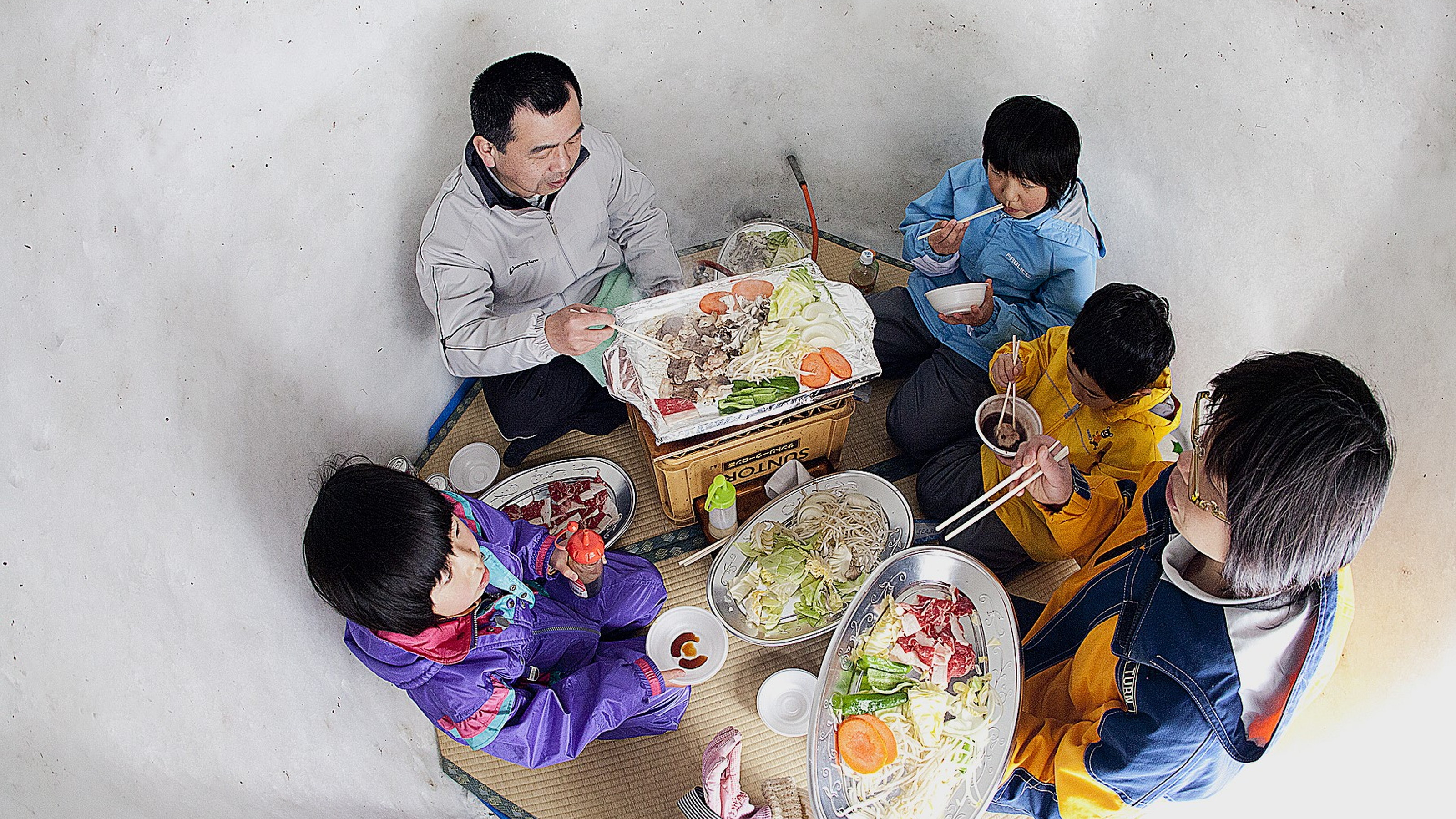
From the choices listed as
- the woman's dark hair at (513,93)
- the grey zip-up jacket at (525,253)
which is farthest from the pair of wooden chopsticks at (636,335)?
the woman's dark hair at (513,93)

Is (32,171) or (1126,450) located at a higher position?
(32,171)

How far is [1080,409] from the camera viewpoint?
2.54 metres

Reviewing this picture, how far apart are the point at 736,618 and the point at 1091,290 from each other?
65.0 inches

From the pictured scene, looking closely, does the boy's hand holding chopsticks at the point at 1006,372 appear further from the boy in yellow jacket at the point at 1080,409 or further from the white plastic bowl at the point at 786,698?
the white plastic bowl at the point at 786,698

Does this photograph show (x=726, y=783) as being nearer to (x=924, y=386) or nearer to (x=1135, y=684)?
(x=1135, y=684)

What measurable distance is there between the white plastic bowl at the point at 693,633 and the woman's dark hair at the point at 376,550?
95 centimetres

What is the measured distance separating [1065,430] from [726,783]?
148 centimetres

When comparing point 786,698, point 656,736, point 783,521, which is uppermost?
point 783,521

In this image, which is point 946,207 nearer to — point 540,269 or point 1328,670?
point 540,269

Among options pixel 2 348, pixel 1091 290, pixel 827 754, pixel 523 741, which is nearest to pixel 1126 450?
pixel 1091 290

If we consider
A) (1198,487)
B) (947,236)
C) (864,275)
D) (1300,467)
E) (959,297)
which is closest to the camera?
(1300,467)

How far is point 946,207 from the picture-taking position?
303 centimetres

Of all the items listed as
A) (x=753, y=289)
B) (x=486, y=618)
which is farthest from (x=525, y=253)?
(x=486, y=618)


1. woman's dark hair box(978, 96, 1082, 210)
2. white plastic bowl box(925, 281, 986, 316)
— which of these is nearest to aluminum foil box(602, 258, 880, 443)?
white plastic bowl box(925, 281, 986, 316)
